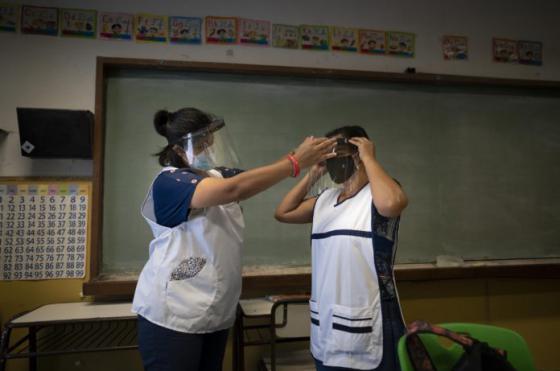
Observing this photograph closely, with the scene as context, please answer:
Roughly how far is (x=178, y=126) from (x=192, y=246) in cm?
38

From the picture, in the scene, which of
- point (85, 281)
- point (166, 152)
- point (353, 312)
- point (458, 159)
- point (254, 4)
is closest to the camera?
point (353, 312)

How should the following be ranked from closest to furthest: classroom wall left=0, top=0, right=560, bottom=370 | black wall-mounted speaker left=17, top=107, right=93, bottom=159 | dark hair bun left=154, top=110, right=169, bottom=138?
dark hair bun left=154, top=110, right=169, bottom=138, black wall-mounted speaker left=17, top=107, right=93, bottom=159, classroom wall left=0, top=0, right=560, bottom=370

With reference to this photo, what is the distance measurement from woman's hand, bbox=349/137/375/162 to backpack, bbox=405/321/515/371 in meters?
0.49

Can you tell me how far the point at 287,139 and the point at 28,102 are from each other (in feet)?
4.66

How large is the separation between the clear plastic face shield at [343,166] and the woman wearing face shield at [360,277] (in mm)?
23

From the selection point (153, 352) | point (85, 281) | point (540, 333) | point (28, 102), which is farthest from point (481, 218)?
point (28, 102)

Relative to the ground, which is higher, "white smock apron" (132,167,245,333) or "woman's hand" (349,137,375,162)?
"woman's hand" (349,137,375,162)

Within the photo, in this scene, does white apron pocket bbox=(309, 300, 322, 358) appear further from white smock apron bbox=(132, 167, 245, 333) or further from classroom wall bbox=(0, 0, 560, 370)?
classroom wall bbox=(0, 0, 560, 370)

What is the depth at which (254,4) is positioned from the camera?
2.02 meters

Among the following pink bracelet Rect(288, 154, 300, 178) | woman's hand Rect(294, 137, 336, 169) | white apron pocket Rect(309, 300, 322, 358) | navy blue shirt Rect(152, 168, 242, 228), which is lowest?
white apron pocket Rect(309, 300, 322, 358)

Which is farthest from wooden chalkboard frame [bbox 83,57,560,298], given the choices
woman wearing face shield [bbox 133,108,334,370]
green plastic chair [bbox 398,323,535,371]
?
green plastic chair [bbox 398,323,535,371]

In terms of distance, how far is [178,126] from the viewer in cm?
109

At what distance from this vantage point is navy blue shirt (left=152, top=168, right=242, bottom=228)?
3.27ft

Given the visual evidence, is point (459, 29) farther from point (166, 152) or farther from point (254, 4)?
point (166, 152)
